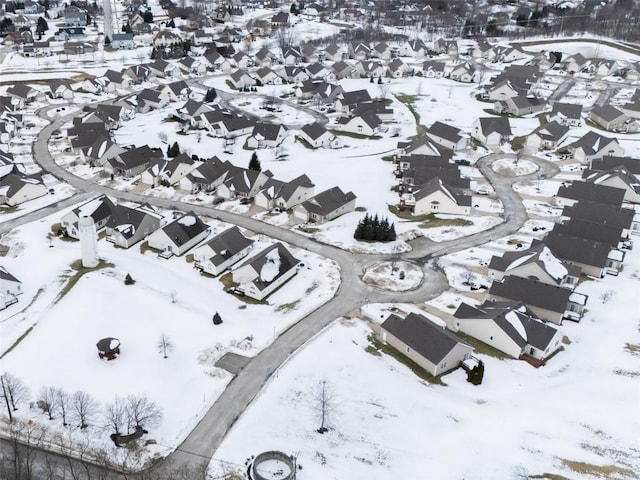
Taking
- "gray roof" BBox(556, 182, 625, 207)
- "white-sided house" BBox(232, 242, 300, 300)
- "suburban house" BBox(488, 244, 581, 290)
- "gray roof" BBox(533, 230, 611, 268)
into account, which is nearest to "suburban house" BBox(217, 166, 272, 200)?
"white-sided house" BBox(232, 242, 300, 300)

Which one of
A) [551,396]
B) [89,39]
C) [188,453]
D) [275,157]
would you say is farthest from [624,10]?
[188,453]

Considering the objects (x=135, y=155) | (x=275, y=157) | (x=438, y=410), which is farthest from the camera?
(x=275, y=157)

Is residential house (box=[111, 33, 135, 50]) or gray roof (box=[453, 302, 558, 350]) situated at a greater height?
residential house (box=[111, 33, 135, 50])

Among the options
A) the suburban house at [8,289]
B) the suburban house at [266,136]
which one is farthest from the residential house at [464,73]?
the suburban house at [8,289]

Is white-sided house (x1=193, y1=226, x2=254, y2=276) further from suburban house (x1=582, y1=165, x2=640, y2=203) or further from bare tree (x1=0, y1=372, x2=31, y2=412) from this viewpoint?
suburban house (x1=582, y1=165, x2=640, y2=203)

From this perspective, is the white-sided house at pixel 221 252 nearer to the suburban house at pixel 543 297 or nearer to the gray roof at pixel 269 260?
the gray roof at pixel 269 260

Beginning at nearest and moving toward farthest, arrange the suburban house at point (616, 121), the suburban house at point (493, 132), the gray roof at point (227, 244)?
the gray roof at point (227, 244) < the suburban house at point (493, 132) < the suburban house at point (616, 121)

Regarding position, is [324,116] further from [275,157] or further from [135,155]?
[135,155]
